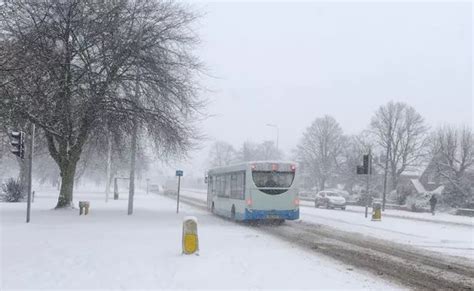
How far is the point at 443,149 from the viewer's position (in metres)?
60.7

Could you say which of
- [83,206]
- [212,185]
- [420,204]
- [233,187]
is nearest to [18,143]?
[83,206]

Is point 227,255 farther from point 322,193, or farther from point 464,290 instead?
point 322,193

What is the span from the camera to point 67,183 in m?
27.2

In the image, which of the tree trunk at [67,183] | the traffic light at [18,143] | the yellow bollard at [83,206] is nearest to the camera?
the traffic light at [18,143]

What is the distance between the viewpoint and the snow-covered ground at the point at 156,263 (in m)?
9.94

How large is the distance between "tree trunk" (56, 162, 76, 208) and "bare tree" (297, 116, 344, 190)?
6170 centimetres

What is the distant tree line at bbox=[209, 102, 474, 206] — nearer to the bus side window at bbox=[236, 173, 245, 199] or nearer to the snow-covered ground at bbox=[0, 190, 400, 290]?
the bus side window at bbox=[236, 173, 245, 199]

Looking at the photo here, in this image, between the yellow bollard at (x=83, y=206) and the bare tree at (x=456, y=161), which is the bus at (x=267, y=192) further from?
the bare tree at (x=456, y=161)

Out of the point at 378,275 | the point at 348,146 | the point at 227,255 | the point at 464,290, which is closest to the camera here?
the point at 464,290

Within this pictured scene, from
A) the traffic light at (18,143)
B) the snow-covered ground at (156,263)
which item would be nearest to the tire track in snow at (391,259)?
the snow-covered ground at (156,263)

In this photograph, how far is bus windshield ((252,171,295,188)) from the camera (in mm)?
23375

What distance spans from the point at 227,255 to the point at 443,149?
5256 cm

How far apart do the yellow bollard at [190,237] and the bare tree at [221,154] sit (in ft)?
383

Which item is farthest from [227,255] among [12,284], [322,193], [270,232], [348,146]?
[348,146]
